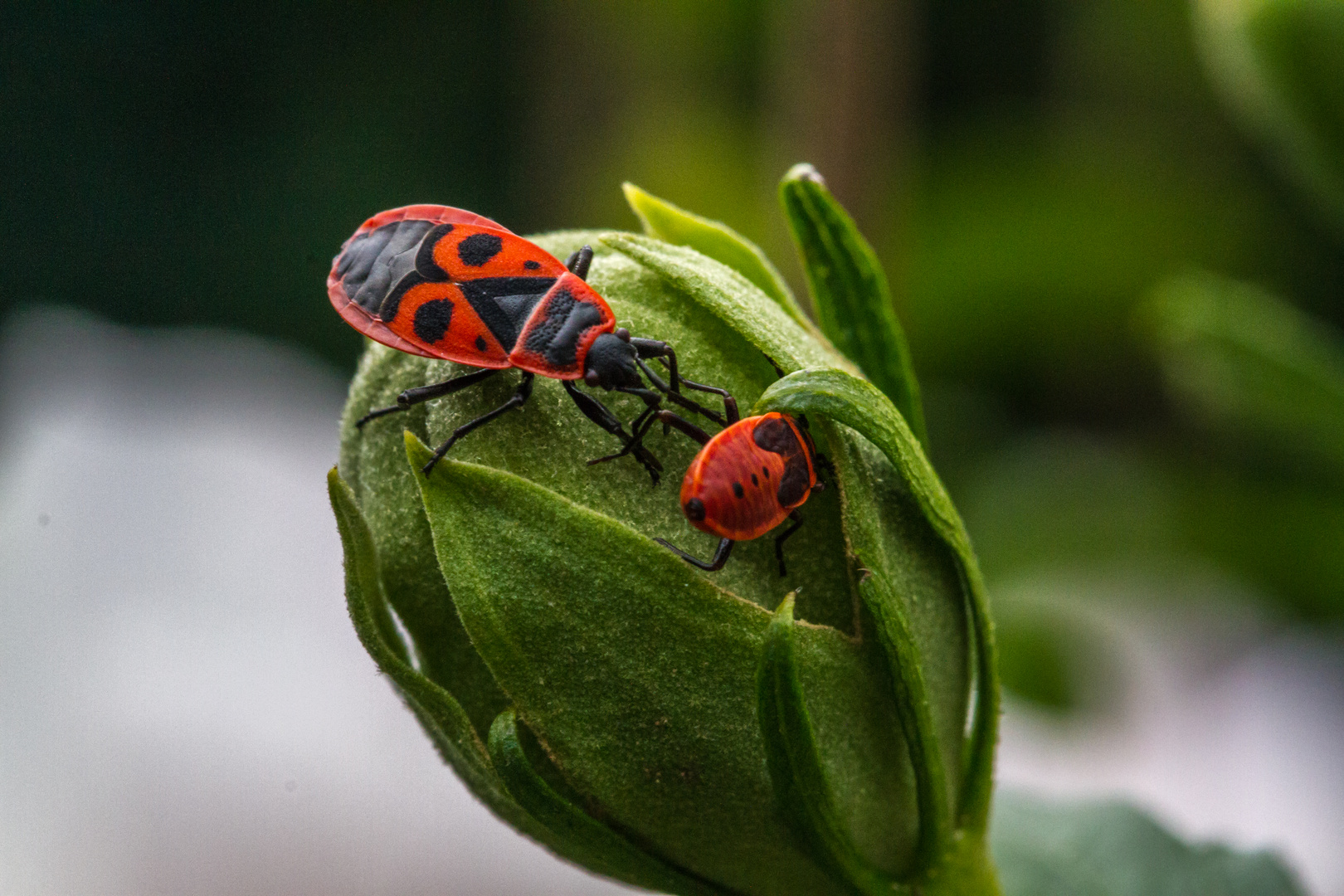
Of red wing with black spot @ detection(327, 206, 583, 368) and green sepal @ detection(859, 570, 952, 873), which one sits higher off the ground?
red wing with black spot @ detection(327, 206, 583, 368)

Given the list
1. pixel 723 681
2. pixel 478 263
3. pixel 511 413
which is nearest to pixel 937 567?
pixel 723 681

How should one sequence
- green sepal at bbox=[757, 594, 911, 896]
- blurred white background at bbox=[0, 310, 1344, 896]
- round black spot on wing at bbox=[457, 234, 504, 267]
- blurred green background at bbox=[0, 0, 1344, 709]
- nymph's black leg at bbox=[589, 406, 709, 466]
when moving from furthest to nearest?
1. blurred white background at bbox=[0, 310, 1344, 896]
2. blurred green background at bbox=[0, 0, 1344, 709]
3. round black spot on wing at bbox=[457, 234, 504, 267]
4. nymph's black leg at bbox=[589, 406, 709, 466]
5. green sepal at bbox=[757, 594, 911, 896]

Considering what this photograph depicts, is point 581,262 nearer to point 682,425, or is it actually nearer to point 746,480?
point 682,425

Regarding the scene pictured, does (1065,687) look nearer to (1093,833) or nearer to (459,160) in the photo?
(1093,833)

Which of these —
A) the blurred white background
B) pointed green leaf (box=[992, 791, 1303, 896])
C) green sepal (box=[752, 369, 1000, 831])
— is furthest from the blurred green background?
green sepal (box=[752, 369, 1000, 831])

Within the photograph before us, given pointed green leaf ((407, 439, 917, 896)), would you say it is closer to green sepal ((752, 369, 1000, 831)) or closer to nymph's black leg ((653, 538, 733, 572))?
nymph's black leg ((653, 538, 733, 572))

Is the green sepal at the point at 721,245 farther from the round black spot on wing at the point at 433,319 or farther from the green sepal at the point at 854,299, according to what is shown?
the round black spot on wing at the point at 433,319
